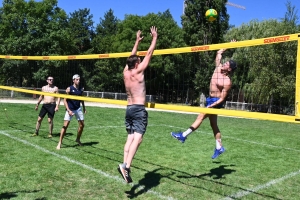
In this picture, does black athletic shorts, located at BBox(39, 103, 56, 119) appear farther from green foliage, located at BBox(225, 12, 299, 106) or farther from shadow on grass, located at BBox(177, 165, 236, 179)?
green foliage, located at BBox(225, 12, 299, 106)

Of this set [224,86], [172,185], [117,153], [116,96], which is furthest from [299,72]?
[116,96]

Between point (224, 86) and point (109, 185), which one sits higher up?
point (224, 86)

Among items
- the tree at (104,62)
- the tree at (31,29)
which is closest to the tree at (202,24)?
the tree at (104,62)

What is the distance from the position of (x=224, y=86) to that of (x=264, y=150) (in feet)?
15.2

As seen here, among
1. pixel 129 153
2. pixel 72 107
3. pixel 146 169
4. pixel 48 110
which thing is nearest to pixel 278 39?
pixel 129 153

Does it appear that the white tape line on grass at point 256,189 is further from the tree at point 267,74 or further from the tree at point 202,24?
the tree at point 202,24

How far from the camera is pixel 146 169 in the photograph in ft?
21.5

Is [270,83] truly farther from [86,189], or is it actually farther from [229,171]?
[86,189]

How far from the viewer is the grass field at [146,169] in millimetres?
5176

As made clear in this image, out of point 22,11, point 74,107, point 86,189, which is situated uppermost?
point 22,11

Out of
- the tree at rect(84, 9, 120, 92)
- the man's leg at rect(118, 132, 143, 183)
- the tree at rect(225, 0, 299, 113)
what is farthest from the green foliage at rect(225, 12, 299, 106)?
the man's leg at rect(118, 132, 143, 183)

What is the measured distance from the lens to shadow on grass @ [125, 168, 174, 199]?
5.04m

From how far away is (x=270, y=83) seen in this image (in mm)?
22469

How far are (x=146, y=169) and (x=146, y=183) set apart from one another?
95 cm
